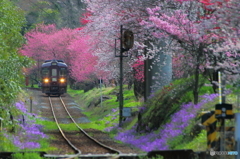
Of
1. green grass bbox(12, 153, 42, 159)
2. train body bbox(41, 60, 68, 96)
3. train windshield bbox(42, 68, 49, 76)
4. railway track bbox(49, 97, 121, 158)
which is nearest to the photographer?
green grass bbox(12, 153, 42, 159)

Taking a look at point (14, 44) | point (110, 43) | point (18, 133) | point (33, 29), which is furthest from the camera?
point (33, 29)

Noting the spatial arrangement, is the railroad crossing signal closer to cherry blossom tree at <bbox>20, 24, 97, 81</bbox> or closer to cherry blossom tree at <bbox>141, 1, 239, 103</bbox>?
cherry blossom tree at <bbox>141, 1, 239, 103</bbox>

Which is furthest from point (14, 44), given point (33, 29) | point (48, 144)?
point (33, 29)

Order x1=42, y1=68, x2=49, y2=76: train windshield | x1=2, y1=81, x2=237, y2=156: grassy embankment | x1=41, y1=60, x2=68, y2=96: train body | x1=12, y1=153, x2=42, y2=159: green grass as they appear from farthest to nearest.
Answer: x1=42, y1=68, x2=49, y2=76: train windshield, x1=41, y1=60, x2=68, y2=96: train body, x1=2, y1=81, x2=237, y2=156: grassy embankment, x1=12, y1=153, x2=42, y2=159: green grass

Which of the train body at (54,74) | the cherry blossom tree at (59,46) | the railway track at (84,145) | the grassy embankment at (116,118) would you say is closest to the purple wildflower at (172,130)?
the grassy embankment at (116,118)

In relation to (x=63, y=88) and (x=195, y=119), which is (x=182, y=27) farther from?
(x=63, y=88)

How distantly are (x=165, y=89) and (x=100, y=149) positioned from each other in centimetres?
459

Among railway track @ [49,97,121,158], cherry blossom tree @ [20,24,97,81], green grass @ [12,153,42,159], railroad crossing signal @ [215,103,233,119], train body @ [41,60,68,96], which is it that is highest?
cherry blossom tree @ [20,24,97,81]

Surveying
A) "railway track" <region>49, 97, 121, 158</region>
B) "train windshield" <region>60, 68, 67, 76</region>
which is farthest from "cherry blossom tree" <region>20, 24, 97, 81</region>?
"railway track" <region>49, 97, 121, 158</region>

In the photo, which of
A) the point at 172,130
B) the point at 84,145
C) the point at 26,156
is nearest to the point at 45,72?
the point at 84,145

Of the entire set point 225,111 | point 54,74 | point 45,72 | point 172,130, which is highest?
point 45,72

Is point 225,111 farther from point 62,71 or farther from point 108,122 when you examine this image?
point 62,71

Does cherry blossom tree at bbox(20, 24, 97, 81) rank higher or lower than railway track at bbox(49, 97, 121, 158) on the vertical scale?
higher

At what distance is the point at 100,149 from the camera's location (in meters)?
16.4
